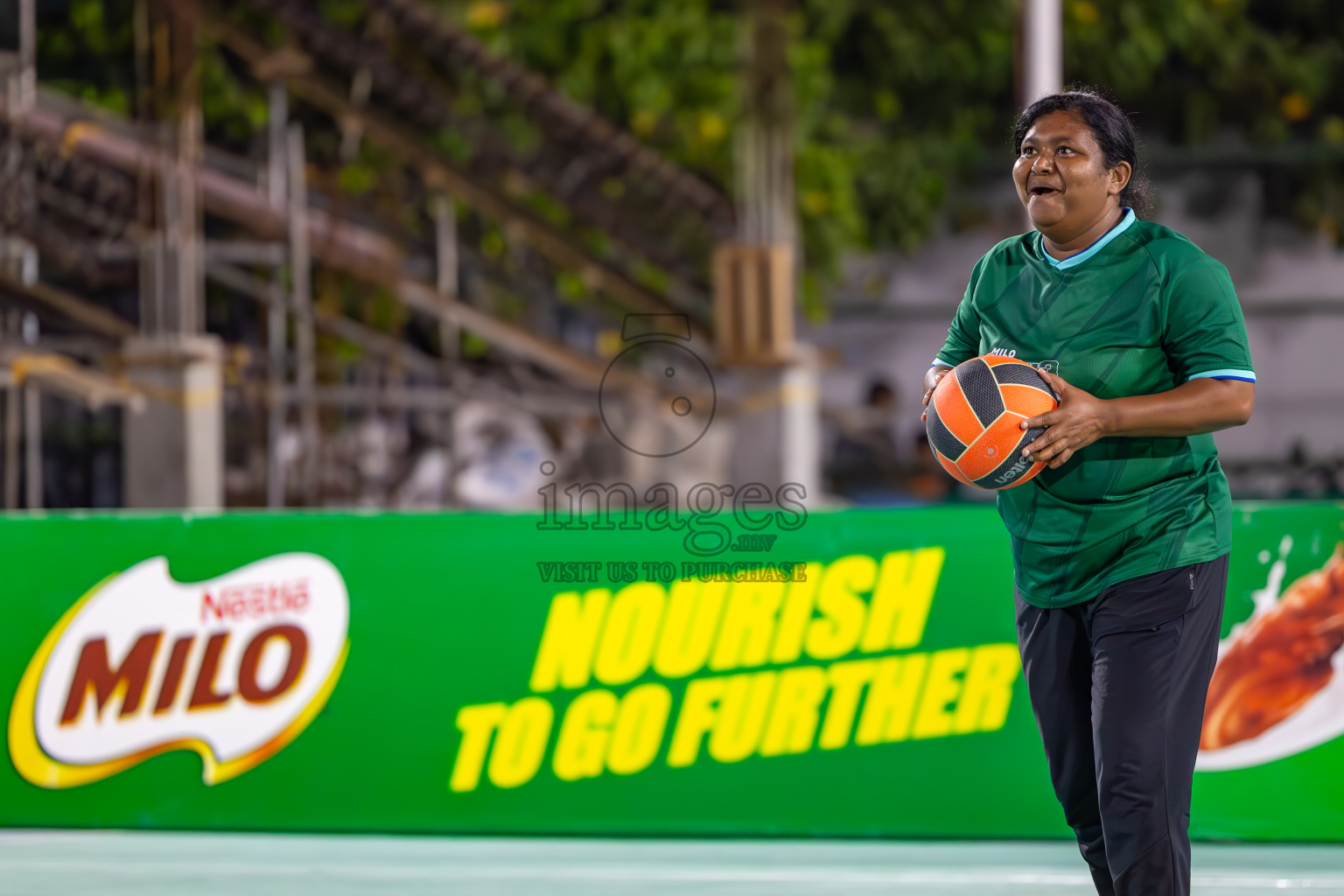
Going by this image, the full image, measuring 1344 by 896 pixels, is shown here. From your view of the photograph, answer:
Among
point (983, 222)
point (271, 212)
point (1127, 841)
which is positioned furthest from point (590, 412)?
point (1127, 841)

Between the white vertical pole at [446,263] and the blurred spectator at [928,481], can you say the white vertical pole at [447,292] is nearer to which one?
the white vertical pole at [446,263]

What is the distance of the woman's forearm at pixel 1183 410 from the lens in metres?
2.62

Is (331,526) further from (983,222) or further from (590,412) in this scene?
(983,222)

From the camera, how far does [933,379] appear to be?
123 inches

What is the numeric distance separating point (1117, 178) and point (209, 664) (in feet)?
11.8

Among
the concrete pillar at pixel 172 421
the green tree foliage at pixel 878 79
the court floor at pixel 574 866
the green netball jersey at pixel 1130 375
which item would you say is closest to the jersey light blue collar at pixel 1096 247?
the green netball jersey at pixel 1130 375

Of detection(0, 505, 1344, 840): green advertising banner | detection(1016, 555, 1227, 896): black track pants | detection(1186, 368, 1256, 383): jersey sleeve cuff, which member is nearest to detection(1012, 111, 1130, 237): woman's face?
detection(1186, 368, 1256, 383): jersey sleeve cuff

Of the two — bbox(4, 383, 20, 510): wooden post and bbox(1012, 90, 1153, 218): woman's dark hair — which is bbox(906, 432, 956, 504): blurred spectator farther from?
bbox(1012, 90, 1153, 218): woman's dark hair

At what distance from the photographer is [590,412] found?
13.3 meters

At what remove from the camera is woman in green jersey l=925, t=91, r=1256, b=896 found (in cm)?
271

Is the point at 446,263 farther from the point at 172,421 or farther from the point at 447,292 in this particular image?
the point at 172,421

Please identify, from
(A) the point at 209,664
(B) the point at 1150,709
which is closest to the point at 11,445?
(A) the point at 209,664

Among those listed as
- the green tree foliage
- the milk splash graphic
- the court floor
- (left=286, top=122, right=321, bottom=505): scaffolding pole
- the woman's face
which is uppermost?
the green tree foliage

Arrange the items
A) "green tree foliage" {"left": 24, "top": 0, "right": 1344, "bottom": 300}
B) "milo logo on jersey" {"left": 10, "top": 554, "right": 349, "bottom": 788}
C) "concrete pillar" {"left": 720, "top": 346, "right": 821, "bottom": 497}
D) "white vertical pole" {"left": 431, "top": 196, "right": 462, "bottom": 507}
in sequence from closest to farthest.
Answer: "milo logo on jersey" {"left": 10, "top": 554, "right": 349, "bottom": 788}, "concrete pillar" {"left": 720, "top": 346, "right": 821, "bottom": 497}, "white vertical pole" {"left": 431, "top": 196, "right": 462, "bottom": 507}, "green tree foliage" {"left": 24, "top": 0, "right": 1344, "bottom": 300}
